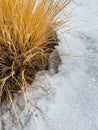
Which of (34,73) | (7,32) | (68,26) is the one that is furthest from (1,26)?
(68,26)

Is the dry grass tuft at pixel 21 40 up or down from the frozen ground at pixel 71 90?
up

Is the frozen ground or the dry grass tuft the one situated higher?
the dry grass tuft

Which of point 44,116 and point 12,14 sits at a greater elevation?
point 12,14

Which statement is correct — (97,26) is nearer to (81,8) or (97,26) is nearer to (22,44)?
(81,8)

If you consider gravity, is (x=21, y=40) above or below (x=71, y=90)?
above

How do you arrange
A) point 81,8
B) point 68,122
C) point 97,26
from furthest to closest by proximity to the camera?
1. point 81,8
2. point 97,26
3. point 68,122
